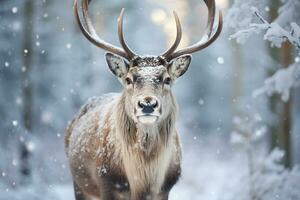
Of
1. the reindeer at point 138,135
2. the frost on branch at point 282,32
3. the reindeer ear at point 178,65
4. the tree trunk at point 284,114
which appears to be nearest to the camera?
the frost on branch at point 282,32

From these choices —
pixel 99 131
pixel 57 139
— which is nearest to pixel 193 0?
pixel 57 139

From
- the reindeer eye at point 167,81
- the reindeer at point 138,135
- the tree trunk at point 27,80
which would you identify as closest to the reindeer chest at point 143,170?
the reindeer at point 138,135

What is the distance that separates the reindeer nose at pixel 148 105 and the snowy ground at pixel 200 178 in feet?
15.5

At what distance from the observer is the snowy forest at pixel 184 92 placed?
35.9 feet

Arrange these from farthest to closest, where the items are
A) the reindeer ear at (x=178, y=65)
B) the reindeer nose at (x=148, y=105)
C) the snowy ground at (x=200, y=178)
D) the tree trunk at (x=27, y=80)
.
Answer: the tree trunk at (x=27, y=80) → the snowy ground at (x=200, y=178) → the reindeer ear at (x=178, y=65) → the reindeer nose at (x=148, y=105)

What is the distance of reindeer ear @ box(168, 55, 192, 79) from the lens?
22.8ft

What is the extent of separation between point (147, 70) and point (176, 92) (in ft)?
55.8

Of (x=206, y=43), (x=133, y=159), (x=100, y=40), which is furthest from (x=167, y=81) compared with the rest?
(x=100, y=40)

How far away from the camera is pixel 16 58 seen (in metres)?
15.9

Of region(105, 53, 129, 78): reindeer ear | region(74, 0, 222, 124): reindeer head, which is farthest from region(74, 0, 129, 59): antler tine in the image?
region(105, 53, 129, 78): reindeer ear

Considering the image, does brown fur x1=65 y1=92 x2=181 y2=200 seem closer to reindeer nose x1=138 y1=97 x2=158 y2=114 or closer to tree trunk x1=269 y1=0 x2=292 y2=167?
reindeer nose x1=138 y1=97 x2=158 y2=114

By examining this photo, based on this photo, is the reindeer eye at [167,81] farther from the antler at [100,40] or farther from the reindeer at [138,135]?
the antler at [100,40]

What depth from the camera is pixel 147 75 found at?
651 centimetres

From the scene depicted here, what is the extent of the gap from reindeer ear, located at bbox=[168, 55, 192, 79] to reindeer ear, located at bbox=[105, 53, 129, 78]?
18.7 inches
